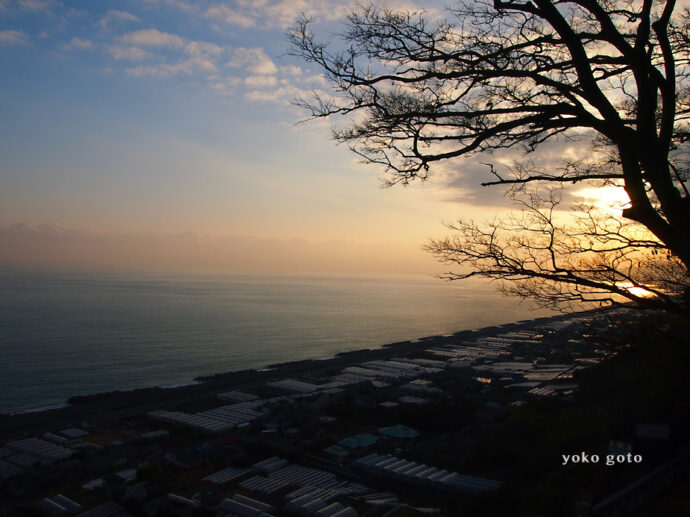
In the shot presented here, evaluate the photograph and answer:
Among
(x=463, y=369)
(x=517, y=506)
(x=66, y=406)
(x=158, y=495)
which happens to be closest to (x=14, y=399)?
(x=66, y=406)

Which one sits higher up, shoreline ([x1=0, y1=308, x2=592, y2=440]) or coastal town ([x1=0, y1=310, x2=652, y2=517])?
coastal town ([x1=0, y1=310, x2=652, y2=517])

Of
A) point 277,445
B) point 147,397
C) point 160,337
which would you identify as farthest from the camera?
point 160,337

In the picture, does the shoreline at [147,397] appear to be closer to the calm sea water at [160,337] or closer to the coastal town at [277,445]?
the coastal town at [277,445]

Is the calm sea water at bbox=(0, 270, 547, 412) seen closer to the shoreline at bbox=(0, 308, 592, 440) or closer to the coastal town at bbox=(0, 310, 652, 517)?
the shoreline at bbox=(0, 308, 592, 440)

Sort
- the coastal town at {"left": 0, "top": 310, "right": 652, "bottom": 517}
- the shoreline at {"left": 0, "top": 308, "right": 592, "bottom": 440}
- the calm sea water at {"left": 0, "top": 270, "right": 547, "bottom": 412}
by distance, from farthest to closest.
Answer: the calm sea water at {"left": 0, "top": 270, "right": 547, "bottom": 412}, the shoreline at {"left": 0, "top": 308, "right": 592, "bottom": 440}, the coastal town at {"left": 0, "top": 310, "right": 652, "bottom": 517}

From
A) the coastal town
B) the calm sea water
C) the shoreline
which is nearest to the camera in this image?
the coastal town

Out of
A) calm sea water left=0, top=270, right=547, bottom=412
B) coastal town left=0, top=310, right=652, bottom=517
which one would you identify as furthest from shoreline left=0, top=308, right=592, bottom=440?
calm sea water left=0, top=270, right=547, bottom=412

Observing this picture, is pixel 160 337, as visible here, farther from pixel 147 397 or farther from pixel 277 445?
pixel 277 445

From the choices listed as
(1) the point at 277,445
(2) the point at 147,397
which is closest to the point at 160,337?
(2) the point at 147,397

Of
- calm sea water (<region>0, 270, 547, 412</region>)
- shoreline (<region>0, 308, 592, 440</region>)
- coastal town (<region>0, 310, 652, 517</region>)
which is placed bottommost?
calm sea water (<region>0, 270, 547, 412</region>)
